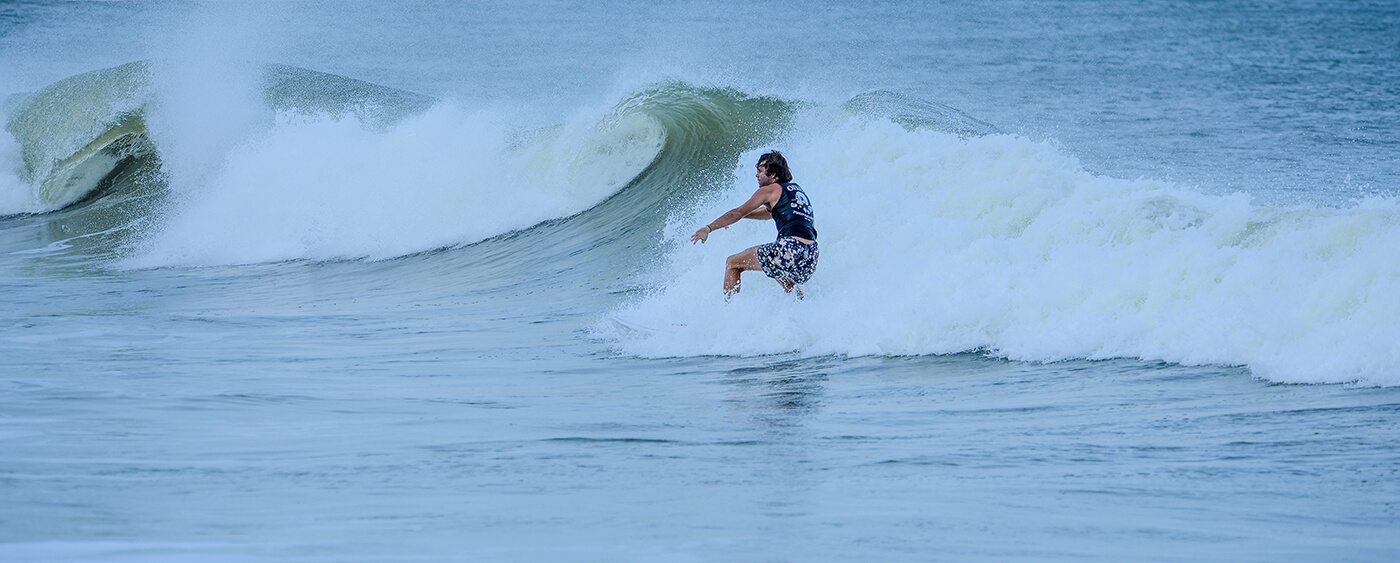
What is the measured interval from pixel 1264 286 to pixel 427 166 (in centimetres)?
919

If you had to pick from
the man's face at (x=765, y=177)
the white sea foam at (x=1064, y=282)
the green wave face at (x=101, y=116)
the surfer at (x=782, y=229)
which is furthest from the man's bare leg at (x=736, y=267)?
the green wave face at (x=101, y=116)

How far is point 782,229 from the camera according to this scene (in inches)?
271

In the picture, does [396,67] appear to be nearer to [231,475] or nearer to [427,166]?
[427,166]

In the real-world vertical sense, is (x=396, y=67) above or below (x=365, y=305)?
above

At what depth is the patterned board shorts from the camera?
22.2ft

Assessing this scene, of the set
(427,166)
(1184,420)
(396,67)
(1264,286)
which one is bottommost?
(1184,420)

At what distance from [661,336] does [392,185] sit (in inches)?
267

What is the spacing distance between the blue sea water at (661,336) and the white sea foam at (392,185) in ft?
0.19

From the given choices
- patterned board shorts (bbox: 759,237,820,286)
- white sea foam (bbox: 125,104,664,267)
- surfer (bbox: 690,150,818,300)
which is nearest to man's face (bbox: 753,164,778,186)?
surfer (bbox: 690,150,818,300)

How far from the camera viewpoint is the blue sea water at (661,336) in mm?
3496

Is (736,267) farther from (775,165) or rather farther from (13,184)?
(13,184)

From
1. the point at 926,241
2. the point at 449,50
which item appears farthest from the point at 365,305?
the point at 449,50

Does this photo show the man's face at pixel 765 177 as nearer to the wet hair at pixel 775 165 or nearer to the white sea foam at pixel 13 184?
the wet hair at pixel 775 165

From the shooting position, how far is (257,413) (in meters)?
4.90
